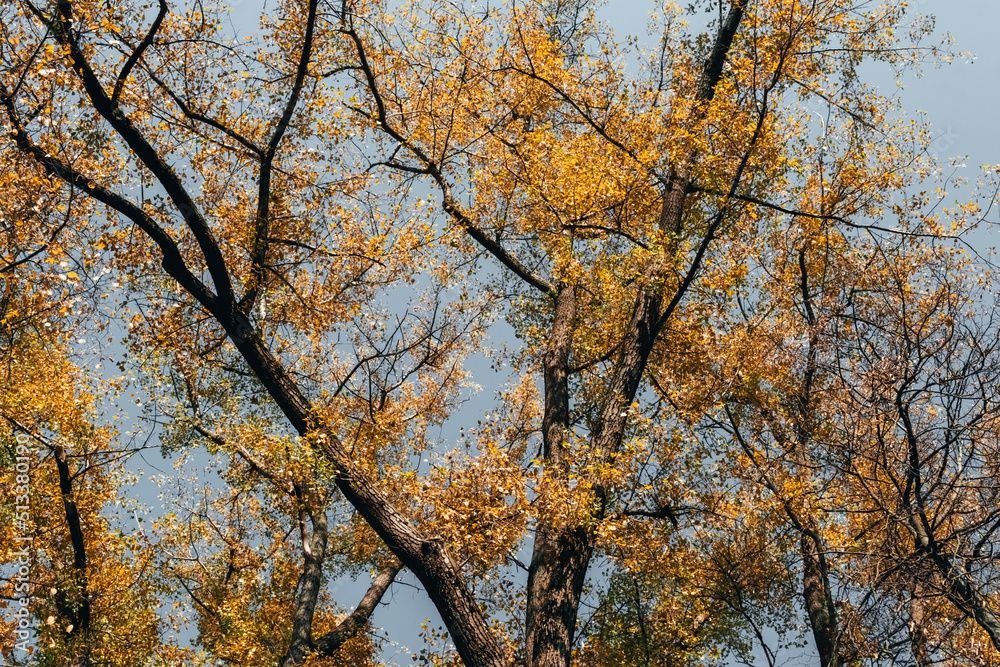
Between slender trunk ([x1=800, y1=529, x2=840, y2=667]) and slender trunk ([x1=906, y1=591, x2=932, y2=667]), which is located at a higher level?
slender trunk ([x1=800, y1=529, x2=840, y2=667])

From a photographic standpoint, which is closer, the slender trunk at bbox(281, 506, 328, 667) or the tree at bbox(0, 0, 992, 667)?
the tree at bbox(0, 0, 992, 667)

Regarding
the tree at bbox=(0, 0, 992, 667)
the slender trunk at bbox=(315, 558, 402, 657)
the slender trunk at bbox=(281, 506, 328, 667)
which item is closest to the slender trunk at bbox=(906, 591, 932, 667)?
the tree at bbox=(0, 0, 992, 667)

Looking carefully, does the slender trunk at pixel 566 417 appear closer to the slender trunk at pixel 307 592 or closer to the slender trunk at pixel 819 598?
the slender trunk at pixel 819 598

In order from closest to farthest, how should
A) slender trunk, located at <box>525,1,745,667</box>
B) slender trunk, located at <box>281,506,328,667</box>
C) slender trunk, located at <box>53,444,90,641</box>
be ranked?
slender trunk, located at <box>525,1,745,667</box>, slender trunk, located at <box>53,444,90,641</box>, slender trunk, located at <box>281,506,328,667</box>

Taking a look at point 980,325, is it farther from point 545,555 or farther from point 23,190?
point 23,190

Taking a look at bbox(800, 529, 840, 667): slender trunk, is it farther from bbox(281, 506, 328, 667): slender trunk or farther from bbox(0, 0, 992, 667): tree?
bbox(281, 506, 328, 667): slender trunk

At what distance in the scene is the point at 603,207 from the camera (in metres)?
12.6

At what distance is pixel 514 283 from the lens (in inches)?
603

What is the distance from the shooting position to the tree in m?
8.62

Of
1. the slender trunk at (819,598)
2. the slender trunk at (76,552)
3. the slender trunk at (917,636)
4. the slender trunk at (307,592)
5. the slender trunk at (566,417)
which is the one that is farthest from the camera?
the slender trunk at (307,592)

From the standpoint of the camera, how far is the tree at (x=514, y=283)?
8.62 meters

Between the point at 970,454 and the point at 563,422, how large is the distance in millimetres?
6001

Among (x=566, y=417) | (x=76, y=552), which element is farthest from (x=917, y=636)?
(x=76, y=552)

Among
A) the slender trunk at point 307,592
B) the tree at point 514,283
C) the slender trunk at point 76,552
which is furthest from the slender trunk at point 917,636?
the slender trunk at point 76,552
